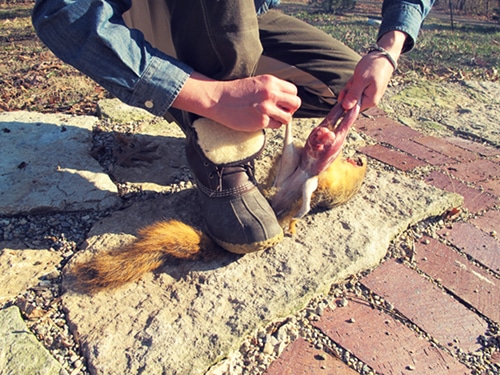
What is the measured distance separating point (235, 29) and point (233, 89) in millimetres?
197

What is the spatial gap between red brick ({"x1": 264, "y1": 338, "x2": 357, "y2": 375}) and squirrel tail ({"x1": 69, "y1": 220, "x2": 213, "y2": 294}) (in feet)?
1.59

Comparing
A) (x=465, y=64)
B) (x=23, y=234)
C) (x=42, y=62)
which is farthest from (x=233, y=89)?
(x=465, y=64)

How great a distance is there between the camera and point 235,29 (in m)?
1.49

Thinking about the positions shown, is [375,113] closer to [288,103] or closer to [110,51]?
[288,103]

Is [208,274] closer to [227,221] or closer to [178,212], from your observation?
[227,221]

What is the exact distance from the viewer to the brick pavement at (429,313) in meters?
1.38

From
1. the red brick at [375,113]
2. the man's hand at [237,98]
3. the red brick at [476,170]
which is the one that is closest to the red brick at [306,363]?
the man's hand at [237,98]

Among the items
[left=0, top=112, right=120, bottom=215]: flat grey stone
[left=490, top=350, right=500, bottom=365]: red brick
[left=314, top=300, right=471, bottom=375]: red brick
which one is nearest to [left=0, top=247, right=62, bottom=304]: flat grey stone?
[left=0, top=112, right=120, bottom=215]: flat grey stone

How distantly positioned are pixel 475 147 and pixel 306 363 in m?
1.96

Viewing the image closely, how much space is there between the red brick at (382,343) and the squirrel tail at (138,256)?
0.53 metres

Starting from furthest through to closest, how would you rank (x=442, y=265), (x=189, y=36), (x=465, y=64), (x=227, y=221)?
(x=465, y=64) < (x=442, y=265) < (x=227, y=221) < (x=189, y=36)

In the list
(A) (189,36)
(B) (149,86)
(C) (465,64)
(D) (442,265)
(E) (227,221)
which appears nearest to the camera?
(B) (149,86)

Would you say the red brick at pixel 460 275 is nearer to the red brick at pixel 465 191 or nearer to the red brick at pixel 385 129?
the red brick at pixel 465 191

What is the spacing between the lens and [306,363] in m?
1.36
